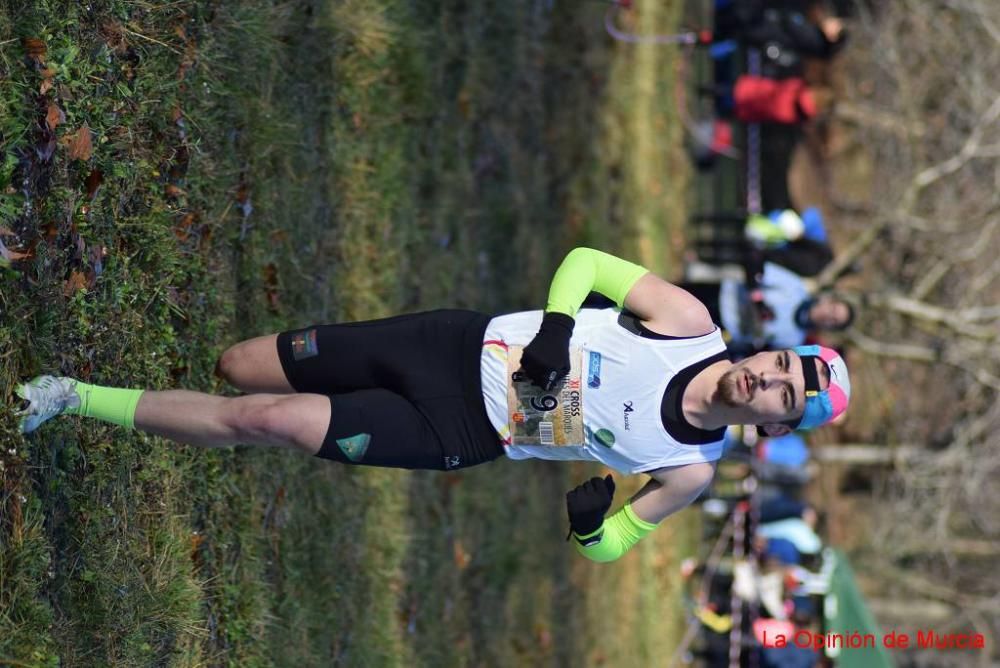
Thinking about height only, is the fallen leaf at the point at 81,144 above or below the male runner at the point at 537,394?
above

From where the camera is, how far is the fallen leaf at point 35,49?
4051 millimetres

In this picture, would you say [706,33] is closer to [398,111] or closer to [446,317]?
[398,111]

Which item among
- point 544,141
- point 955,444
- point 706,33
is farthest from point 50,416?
point 955,444

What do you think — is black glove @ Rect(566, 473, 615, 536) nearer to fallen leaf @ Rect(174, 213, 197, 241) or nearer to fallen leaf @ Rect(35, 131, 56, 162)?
fallen leaf @ Rect(174, 213, 197, 241)

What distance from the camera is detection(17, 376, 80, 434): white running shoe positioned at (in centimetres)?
390

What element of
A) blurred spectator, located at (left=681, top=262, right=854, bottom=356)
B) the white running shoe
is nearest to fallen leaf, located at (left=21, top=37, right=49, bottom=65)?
the white running shoe

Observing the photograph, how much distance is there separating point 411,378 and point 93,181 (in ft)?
5.00

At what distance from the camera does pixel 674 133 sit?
1268 cm

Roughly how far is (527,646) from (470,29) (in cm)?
466

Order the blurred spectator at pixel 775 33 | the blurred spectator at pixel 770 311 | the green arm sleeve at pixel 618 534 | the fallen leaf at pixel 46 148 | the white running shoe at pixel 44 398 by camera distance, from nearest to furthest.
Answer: the white running shoe at pixel 44 398, the fallen leaf at pixel 46 148, the green arm sleeve at pixel 618 534, the blurred spectator at pixel 770 311, the blurred spectator at pixel 775 33

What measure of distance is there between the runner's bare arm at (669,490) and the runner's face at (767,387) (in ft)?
1.01

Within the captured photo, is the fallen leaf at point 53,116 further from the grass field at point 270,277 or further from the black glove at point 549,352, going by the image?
the black glove at point 549,352

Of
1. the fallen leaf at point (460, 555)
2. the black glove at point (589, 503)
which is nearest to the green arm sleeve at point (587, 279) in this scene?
the black glove at point (589, 503)

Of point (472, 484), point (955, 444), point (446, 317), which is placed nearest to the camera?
point (446, 317)
